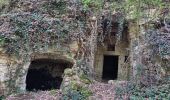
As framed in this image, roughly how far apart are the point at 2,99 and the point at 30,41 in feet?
6.14

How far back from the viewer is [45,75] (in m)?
12.6

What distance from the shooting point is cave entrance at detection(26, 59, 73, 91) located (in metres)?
12.4

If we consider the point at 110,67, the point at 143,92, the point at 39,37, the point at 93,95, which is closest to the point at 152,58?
the point at 143,92

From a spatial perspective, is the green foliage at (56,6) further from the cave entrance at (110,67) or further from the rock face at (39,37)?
the cave entrance at (110,67)

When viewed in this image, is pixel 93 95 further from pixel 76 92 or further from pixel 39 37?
pixel 39 37

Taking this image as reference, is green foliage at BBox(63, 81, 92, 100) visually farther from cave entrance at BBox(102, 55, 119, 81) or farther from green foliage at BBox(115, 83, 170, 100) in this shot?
cave entrance at BBox(102, 55, 119, 81)

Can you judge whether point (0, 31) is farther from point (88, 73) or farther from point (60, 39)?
point (88, 73)

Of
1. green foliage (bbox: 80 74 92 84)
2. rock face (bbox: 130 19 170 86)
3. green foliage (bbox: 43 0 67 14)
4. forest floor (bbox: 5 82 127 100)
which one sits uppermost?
green foliage (bbox: 43 0 67 14)

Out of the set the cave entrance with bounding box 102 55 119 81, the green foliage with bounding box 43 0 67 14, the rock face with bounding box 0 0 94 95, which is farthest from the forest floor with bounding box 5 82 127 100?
the cave entrance with bounding box 102 55 119 81

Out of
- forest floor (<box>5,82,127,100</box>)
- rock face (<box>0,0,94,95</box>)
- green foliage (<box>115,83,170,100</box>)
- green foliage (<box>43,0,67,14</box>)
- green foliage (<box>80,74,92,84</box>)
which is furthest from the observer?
green foliage (<box>43,0,67,14</box>)

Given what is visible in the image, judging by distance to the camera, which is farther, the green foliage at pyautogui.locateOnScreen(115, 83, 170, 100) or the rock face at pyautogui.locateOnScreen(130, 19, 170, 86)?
the rock face at pyautogui.locateOnScreen(130, 19, 170, 86)

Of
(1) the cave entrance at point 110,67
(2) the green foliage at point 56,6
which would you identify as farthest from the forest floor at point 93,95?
(1) the cave entrance at point 110,67

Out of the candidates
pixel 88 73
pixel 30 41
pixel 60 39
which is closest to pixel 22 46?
pixel 30 41

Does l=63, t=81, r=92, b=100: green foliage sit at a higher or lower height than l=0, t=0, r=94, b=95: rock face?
lower
